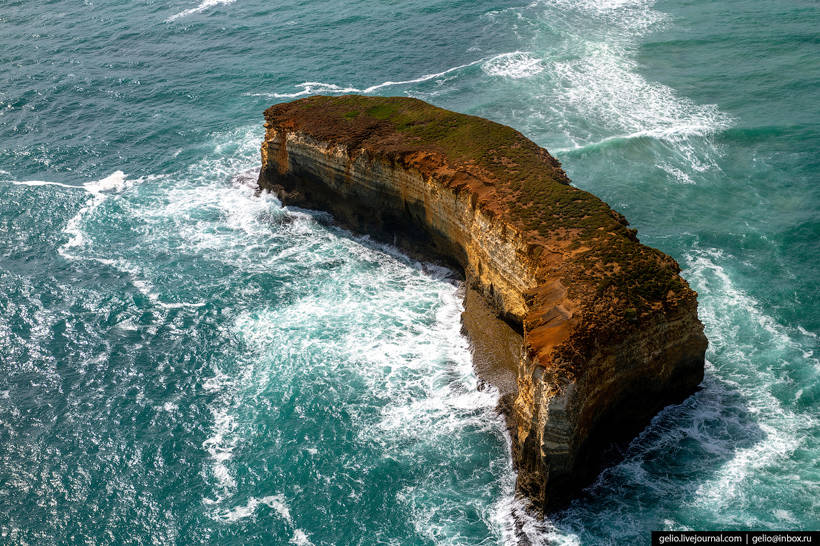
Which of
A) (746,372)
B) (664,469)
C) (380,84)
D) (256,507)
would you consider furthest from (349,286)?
(380,84)

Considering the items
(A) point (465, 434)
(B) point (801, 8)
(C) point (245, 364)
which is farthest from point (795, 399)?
(B) point (801, 8)

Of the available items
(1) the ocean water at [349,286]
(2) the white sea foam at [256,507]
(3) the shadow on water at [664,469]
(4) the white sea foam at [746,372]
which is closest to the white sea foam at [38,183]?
(1) the ocean water at [349,286]

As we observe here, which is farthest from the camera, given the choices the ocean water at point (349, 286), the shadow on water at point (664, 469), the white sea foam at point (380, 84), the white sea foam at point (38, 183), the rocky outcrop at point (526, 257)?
the white sea foam at point (380, 84)

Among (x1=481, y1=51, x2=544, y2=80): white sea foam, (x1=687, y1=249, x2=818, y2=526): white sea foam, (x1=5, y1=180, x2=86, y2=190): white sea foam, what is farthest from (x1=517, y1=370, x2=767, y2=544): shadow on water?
(x1=5, y1=180, x2=86, y2=190): white sea foam

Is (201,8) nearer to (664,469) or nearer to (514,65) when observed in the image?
(514,65)

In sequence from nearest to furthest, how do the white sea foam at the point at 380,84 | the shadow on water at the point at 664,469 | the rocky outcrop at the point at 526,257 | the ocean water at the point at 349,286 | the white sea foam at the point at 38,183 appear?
the shadow on water at the point at 664,469
the rocky outcrop at the point at 526,257
the ocean water at the point at 349,286
the white sea foam at the point at 38,183
the white sea foam at the point at 380,84

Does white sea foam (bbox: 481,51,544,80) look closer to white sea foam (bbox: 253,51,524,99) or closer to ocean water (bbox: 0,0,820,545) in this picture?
white sea foam (bbox: 253,51,524,99)

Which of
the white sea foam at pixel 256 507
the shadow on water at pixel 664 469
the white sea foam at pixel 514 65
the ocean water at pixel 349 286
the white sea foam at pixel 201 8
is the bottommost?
the shadow on water at pixel 664 469

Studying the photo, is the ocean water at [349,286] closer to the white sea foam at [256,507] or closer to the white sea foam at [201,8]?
the white sea foam at [256,507]
